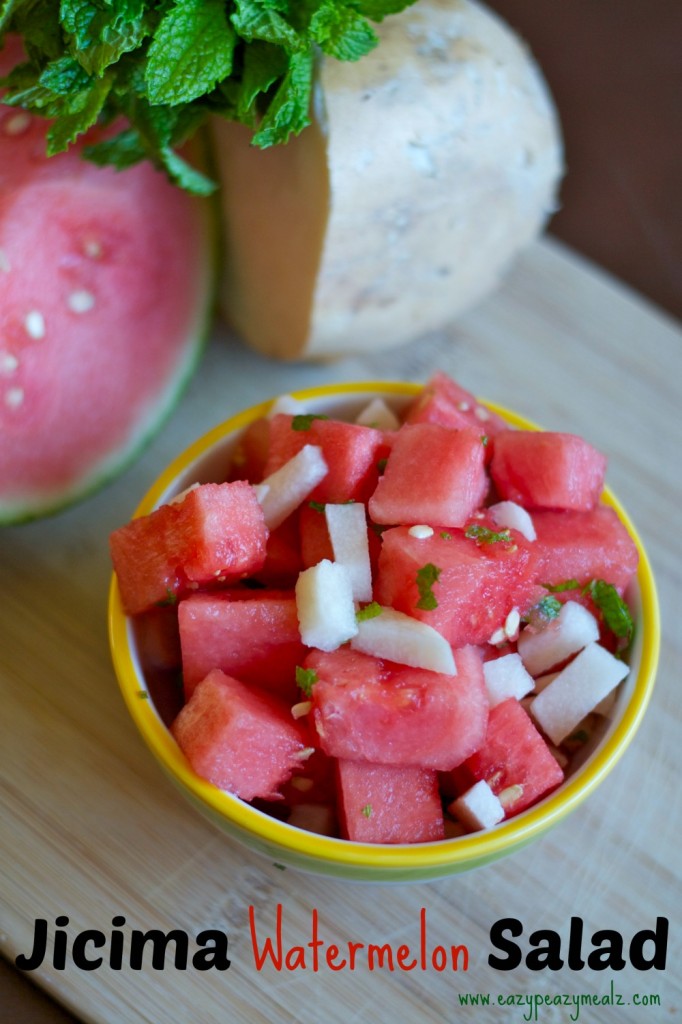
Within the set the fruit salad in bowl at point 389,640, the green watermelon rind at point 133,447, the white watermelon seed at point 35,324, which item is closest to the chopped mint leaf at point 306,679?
the fruit salad in bowl at point 389,640

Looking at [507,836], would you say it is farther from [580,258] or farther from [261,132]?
[580,258]

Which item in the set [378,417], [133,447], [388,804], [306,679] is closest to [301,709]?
[306,679]

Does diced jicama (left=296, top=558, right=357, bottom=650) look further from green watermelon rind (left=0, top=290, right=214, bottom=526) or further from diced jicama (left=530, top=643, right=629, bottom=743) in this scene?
green watermelon rind (left=0, top=290, right=214, bottom=526)

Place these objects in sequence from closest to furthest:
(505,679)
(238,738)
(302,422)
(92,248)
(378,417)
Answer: (238,738), (505,679), (302,422), (378,417), (92,248)

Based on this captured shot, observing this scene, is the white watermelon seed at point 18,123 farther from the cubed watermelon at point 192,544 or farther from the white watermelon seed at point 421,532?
the white watermelon seed at point 421,532

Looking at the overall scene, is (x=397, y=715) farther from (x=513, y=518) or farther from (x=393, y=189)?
(x=393, y=189)

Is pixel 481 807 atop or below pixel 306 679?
below

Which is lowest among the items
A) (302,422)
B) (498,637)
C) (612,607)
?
(612,607)
